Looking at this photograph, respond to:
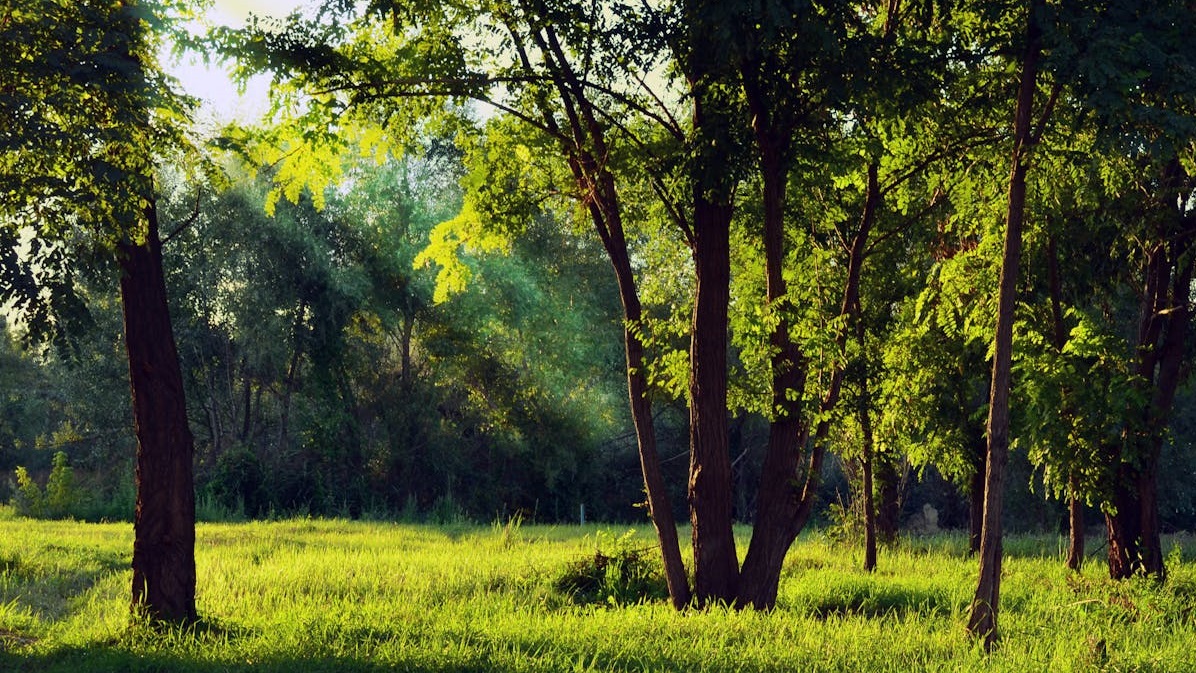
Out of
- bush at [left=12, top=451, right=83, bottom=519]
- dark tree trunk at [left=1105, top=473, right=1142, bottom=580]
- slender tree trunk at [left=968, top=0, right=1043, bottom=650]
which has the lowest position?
bush at [left=12, top=451, right=83, bottom=519]

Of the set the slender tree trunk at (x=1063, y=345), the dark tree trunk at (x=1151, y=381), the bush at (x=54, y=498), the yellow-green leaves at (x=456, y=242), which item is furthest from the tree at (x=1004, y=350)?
the bush at (x=54, y=498)

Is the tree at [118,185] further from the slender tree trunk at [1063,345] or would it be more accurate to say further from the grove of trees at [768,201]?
the slender tree trunk at [1063,345]

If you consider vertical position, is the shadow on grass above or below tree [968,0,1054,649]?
below

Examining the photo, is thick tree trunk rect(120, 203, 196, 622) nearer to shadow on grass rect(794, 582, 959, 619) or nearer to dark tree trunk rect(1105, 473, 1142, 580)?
shadow on grass rect(794, 582, 959, 619)

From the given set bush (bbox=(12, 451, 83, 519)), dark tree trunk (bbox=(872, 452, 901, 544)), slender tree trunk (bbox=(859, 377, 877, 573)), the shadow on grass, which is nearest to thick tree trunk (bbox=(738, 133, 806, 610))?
the shadow on grass

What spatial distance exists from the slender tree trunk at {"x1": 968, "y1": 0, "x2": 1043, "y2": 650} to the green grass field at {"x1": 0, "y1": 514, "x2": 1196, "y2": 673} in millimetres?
660

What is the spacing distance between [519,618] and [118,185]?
5912 mm

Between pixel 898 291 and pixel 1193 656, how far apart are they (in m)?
9.86

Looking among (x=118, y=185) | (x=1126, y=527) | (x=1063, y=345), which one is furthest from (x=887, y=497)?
(x=118, y=185)

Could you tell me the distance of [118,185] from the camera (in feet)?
34.3

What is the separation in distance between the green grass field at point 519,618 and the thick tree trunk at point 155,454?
458 mm

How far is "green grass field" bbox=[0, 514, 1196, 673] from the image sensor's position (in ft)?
31.9

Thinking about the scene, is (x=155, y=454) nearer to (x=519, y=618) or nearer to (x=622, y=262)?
(x=519, y=618)

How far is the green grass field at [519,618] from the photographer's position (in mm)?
9734
